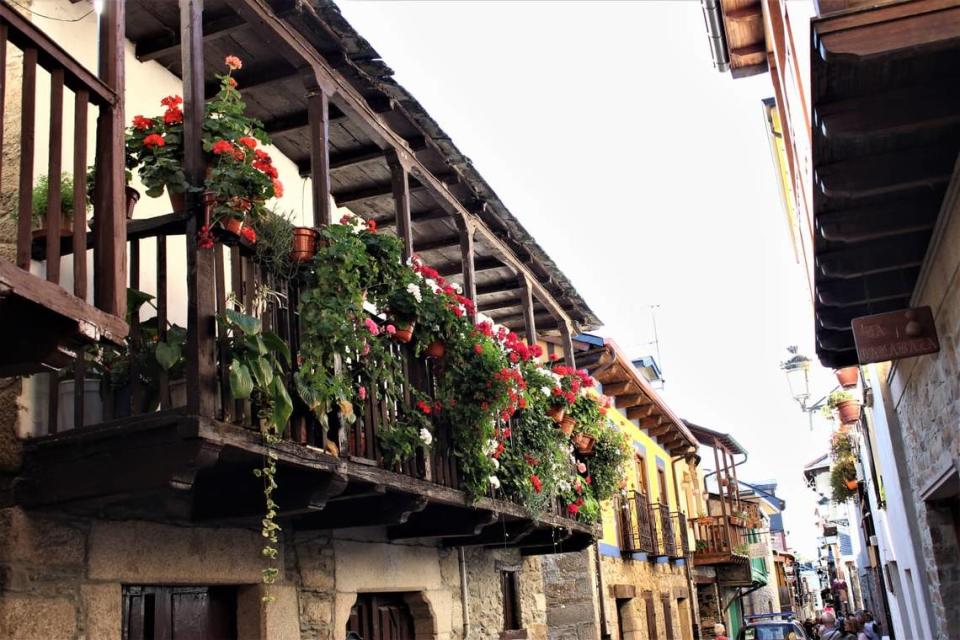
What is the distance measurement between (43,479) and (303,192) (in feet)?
13.3

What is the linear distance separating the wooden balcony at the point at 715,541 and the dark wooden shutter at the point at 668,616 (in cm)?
424

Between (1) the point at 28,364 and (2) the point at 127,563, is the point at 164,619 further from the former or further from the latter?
(1) the point at 28,364

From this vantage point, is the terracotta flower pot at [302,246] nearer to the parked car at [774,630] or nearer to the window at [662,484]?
the window at [662,484]

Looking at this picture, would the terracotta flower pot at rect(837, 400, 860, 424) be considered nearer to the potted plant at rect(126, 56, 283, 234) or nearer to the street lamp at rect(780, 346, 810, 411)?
the street lamp at rect(780, 346, 810, 411)

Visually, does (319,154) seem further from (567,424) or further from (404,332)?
(567,424)

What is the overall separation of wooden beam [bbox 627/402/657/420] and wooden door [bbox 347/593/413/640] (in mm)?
11225

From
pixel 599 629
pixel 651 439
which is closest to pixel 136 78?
pixel 599 629

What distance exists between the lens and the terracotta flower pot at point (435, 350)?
6.20 meters

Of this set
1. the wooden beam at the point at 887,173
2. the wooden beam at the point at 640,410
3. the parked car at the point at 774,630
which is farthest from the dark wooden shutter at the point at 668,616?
the wooden beam at the point at 887,173

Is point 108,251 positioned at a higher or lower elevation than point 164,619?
higher

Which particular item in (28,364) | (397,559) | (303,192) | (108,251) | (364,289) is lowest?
(397,559)

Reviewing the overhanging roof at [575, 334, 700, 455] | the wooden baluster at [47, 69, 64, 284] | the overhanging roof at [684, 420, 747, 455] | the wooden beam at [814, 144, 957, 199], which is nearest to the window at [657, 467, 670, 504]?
the overhanging roof at [575, 334, 700, 455]

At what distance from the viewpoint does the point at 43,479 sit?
412 centimetres

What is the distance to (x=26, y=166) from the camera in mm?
3141
